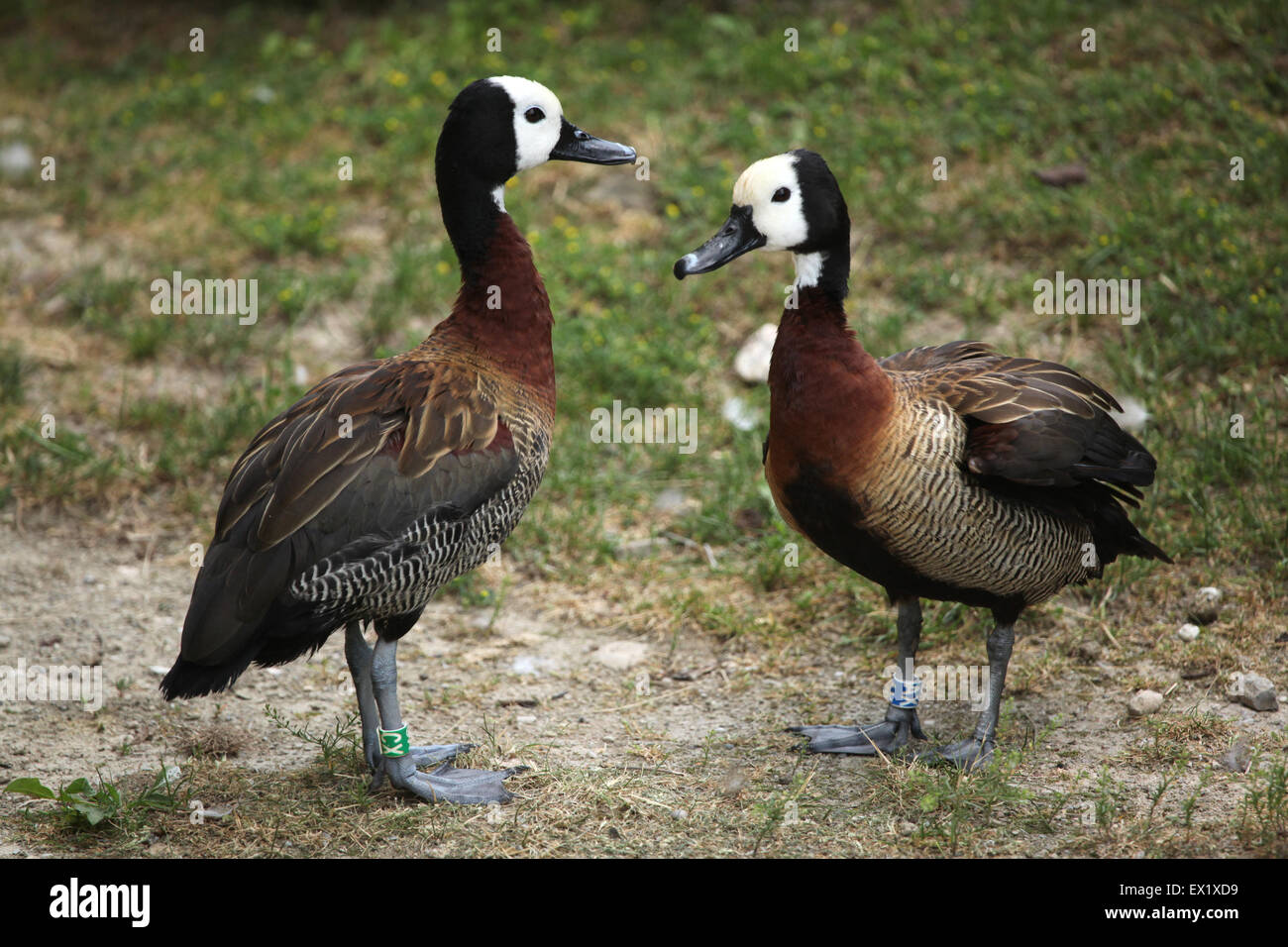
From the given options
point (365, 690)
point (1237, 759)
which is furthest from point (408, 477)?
point (1237, 759)

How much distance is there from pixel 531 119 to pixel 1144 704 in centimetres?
275

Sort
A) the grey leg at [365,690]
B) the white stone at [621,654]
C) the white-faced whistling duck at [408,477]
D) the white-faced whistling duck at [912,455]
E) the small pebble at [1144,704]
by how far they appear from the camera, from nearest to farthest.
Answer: the white-faced whistling duck at [408,477] < the white-faced whistling duck at [912,455] < the grey leg at [365,690] < the small pebble at [1144,704] < the white stone at [621,654]

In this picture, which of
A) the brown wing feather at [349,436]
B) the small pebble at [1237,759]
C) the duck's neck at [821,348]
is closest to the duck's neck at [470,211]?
the brown wing feather at [349,436]

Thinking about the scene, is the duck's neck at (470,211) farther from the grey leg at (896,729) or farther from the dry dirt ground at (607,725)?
the grey leg at (896,729)

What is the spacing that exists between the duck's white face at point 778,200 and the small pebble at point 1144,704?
1.87 metres

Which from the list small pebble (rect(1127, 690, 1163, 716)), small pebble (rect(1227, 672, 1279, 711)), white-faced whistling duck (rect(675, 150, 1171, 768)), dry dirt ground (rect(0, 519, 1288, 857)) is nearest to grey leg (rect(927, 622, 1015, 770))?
white-faced whistling duck (rect(675, 150, 1171, 768))

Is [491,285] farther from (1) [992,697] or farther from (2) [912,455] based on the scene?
(1) [992,697]

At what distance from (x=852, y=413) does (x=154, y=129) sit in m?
6.07

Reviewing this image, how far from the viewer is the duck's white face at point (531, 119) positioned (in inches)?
164

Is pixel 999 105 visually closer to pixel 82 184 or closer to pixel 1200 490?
pixel 1200 490

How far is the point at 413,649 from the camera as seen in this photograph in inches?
196

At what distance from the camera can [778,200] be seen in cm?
393

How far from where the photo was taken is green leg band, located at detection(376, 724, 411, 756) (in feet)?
12.8

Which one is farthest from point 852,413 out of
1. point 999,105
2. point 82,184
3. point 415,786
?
point 82,184
